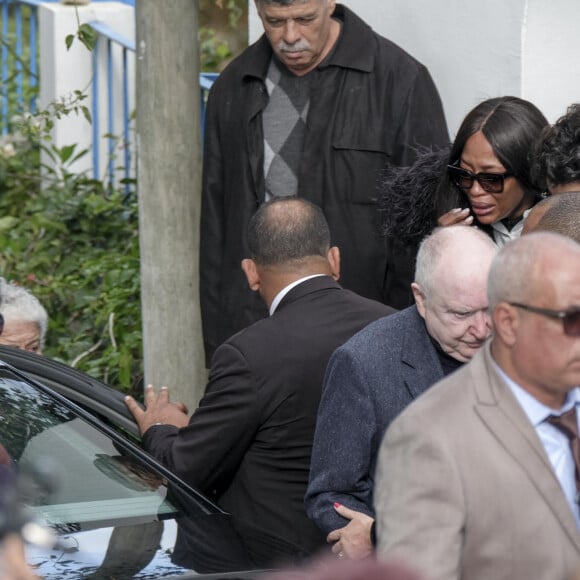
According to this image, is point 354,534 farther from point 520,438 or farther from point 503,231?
point 503,231

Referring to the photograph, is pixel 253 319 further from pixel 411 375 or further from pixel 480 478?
pixel 480 478

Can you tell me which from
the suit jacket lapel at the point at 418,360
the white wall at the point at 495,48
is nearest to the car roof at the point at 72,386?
the suit jacket lapel at the point at 418,360

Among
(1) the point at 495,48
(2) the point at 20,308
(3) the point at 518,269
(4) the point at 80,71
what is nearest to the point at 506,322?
(3) the point at 518,269

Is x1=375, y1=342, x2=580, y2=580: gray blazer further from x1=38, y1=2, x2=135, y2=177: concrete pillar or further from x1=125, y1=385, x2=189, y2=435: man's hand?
x1=38, y1=2, x2=135, y2=177: concrete pillar

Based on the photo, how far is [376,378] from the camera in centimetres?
342

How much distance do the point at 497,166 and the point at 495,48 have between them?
3.66 ft

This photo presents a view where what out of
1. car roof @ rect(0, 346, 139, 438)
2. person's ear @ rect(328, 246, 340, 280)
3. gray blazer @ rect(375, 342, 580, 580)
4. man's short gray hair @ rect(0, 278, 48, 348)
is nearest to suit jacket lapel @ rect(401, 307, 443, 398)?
person's ear @ rect(328, 246, 340, 280)

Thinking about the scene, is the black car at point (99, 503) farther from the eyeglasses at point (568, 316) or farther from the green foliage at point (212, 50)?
the green foliage at point (212, 50)

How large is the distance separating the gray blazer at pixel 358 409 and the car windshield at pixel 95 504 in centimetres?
27

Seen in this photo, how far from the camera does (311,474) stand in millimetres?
3477

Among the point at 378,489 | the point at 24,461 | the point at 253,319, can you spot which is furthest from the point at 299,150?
the point at 378,489

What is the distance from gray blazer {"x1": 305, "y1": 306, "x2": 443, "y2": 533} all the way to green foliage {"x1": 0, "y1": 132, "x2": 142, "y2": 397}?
3.38 m

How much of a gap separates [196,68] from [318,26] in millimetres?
553

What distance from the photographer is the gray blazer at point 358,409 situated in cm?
339
